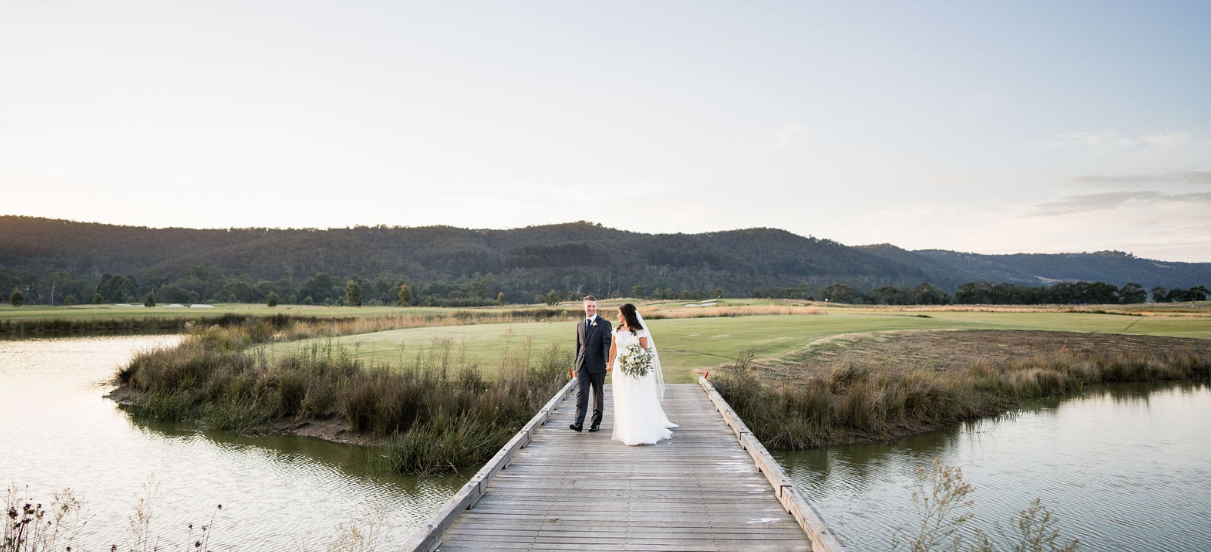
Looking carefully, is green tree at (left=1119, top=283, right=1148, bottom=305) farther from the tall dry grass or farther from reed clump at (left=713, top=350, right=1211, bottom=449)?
reed clump at (left=713, top=350, right=1211, bottom=449)

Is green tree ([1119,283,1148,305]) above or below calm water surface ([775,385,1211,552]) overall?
above

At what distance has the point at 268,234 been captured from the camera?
408 feet

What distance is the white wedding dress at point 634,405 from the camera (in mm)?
8672

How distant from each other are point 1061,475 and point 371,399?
41.6ft

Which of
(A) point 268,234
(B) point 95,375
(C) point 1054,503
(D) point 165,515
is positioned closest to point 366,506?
(D) point 165,515

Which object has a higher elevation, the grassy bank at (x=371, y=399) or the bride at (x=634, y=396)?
the bride at (x=634, y=396)

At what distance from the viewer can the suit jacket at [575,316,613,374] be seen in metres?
9.40

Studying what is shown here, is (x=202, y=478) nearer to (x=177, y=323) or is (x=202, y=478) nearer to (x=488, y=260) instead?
(x=177, y=323)

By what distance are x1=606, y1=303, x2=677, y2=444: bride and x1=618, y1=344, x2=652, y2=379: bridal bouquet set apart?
0.06 meters

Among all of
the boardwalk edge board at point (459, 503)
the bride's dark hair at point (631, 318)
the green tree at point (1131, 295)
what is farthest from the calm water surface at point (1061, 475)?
the green tree at point (1131, 295)

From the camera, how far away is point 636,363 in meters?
8.58

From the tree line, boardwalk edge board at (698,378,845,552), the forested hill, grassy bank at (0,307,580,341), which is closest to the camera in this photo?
boardwalk edge board at (698,378,845,552)

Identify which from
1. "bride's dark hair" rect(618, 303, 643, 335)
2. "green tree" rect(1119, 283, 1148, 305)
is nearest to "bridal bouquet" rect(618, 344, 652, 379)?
"bride's dark hair" rect(618, 303, 643, 335)

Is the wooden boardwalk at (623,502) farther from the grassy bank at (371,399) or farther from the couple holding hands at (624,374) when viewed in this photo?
the grassy bank at (371,399)
